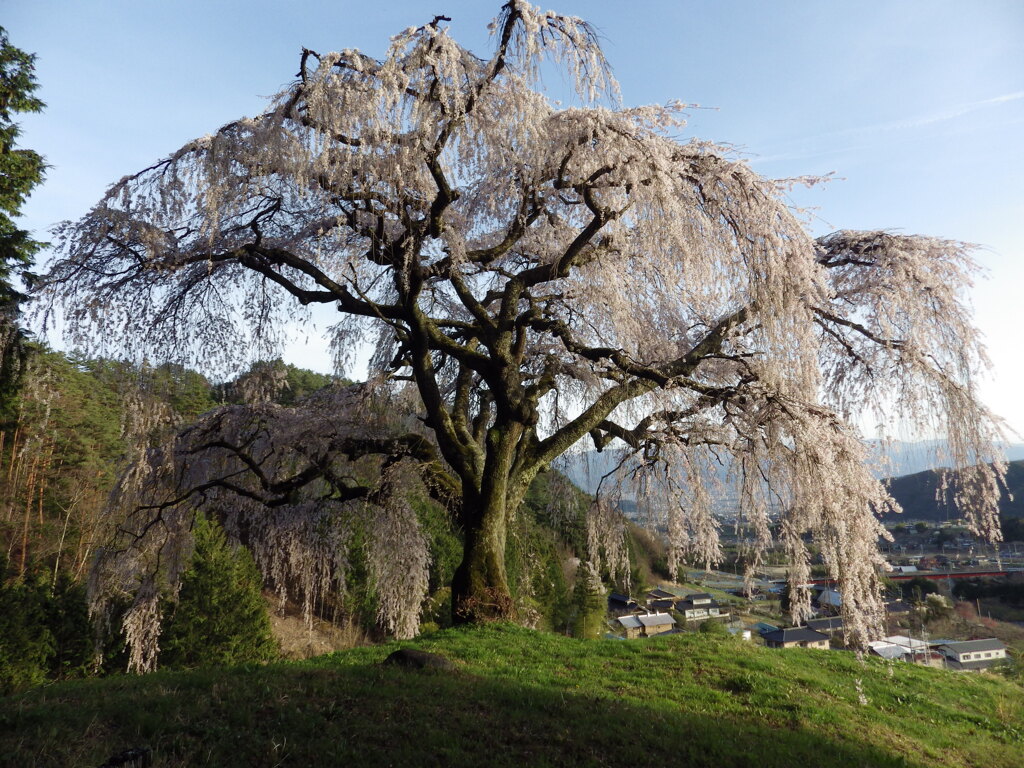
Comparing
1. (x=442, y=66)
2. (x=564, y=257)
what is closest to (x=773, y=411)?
(x=564, y=257)

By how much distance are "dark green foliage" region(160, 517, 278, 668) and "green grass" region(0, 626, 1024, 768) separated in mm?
15864

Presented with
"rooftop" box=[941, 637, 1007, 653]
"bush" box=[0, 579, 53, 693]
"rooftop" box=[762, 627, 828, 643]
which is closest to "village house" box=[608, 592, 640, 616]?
"rooftop" box=[762, 627, 828, 643]

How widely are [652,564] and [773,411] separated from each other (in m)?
47.8

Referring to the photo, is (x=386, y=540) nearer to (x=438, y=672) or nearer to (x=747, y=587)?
(x=438, y=672)

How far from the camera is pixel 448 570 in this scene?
96.4 feet

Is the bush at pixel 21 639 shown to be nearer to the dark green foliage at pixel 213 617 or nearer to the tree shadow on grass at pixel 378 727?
the dark green foliage at pixel 213 617

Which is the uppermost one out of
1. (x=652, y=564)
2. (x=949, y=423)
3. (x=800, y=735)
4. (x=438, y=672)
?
(x=949, y=423)

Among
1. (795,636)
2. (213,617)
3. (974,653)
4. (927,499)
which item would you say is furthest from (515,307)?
(927,499)

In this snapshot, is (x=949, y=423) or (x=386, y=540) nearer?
(x=949, y=423)

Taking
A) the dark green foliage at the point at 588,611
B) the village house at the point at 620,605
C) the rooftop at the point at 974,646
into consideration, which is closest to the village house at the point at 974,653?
the rooftop at the point at 974,646

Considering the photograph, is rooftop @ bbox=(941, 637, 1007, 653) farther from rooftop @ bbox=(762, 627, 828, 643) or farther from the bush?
the bush

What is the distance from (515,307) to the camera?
7.87 m

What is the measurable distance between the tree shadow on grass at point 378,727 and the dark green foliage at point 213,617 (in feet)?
54.3

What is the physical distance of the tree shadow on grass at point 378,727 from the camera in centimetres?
304
